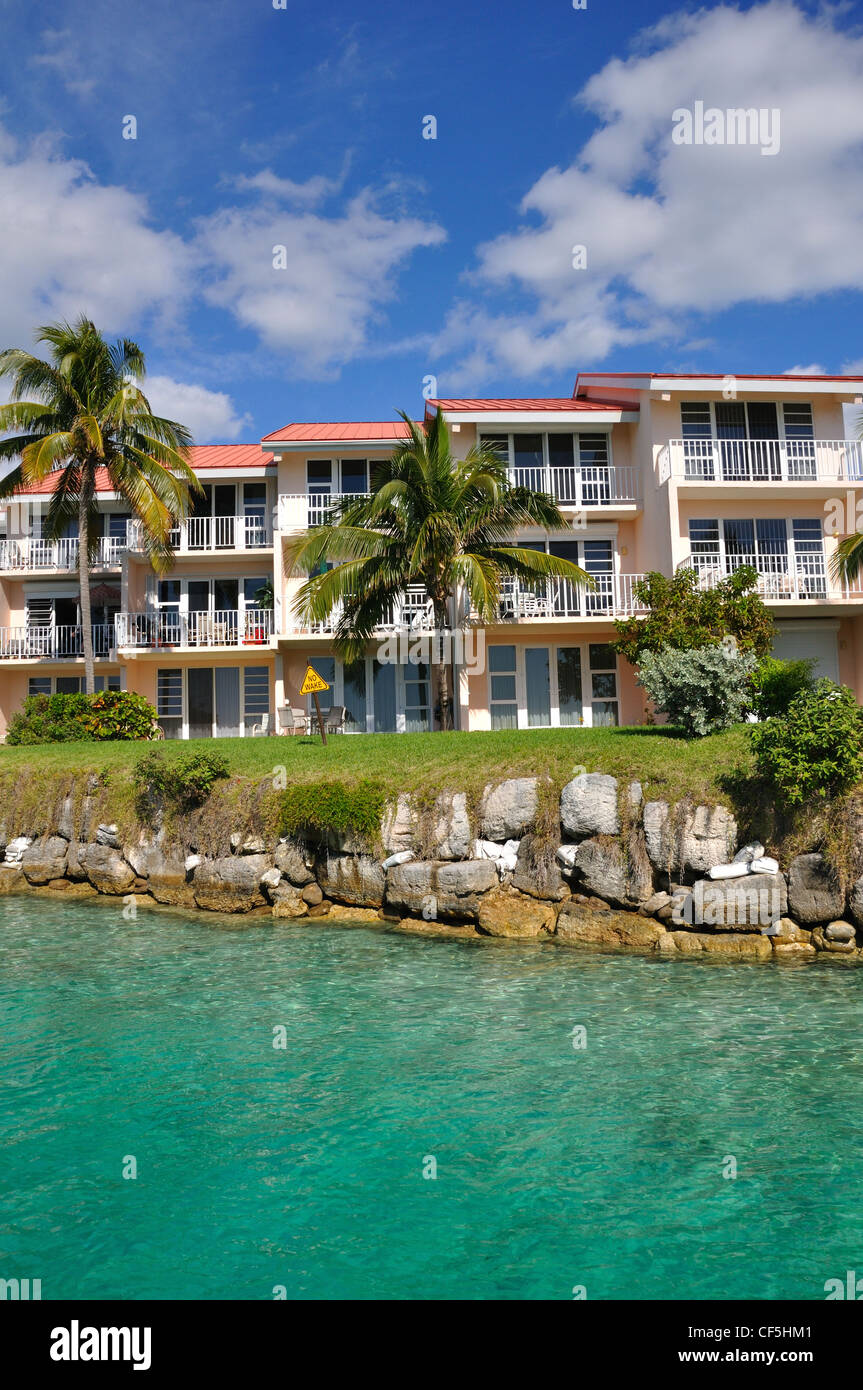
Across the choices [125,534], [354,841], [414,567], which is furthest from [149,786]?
[125,534]

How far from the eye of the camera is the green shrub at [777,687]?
579 inches

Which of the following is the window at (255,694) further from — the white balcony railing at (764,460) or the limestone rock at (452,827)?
the limestone rock at (452,827)

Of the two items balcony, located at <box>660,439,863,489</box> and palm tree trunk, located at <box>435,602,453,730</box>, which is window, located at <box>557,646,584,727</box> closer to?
balcony, located at <box>660,439,863,489</box>

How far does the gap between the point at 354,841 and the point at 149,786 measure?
15.7 ft

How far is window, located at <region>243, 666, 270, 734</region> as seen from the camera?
27703 mm

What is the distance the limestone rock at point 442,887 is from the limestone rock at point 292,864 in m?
1.70

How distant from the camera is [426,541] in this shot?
64.2 ft

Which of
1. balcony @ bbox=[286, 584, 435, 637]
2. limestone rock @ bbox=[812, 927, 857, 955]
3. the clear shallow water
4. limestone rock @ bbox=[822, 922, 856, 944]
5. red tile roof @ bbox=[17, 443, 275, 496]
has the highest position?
red tile roof @ bbox=[17, 443, 275, 496]

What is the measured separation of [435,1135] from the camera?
6.84m

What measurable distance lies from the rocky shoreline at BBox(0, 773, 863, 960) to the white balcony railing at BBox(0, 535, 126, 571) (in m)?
15.7

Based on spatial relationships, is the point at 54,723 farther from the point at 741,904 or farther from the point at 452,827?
the point at 741,904

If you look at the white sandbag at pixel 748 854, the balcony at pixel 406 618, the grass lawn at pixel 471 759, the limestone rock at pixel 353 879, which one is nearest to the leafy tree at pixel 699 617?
the grass lawn at pixel 471 759

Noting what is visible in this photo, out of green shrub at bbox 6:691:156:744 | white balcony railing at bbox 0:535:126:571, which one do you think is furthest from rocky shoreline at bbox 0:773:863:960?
white balcony railing at bbox 0:535:126:571

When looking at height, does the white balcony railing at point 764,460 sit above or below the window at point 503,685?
above
